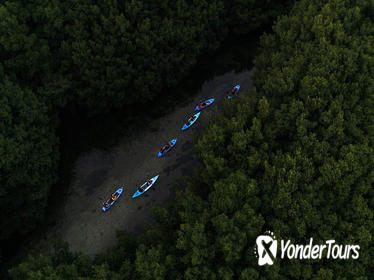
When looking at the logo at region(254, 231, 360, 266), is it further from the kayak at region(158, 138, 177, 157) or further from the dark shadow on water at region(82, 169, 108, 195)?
the dark shadow on water at region(82, 169, 108, 195)

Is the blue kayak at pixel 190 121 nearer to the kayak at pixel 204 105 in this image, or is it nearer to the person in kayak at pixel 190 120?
the person in kayak at pixel 190 120

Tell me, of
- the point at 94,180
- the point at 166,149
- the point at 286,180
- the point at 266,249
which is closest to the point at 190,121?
the point at 166,149

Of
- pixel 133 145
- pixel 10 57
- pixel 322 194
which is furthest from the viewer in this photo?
pixel 133 145

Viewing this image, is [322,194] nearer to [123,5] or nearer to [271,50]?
[271,50]

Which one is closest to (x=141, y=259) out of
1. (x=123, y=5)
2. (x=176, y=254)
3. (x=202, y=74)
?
(x=176, y=254)

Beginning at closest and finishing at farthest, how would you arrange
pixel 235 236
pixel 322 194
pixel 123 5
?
pixel 235 236 < pixel 322 194 < pixel 123 5

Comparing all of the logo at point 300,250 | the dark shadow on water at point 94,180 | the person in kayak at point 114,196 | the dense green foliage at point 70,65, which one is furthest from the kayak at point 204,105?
the logo at point 300,250

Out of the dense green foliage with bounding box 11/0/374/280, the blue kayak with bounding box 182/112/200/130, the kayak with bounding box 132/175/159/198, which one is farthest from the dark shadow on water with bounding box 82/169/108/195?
the dense green foliage with bounding box 11/0/374/280
